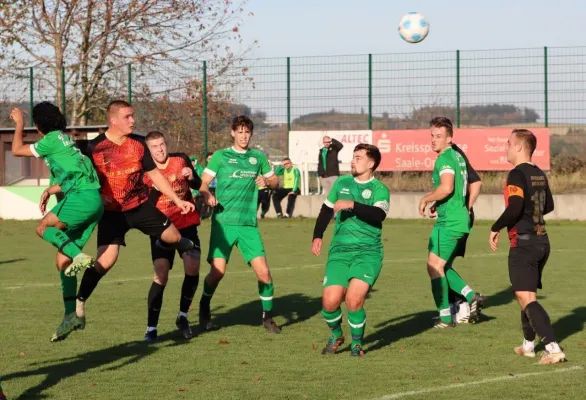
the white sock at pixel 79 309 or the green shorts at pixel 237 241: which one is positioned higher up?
the green shorts at pixel 237 241

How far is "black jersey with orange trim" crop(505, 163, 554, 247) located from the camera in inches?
337

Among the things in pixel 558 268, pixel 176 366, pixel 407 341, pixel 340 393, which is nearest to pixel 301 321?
pixel 407 341

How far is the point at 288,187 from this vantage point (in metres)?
26.5

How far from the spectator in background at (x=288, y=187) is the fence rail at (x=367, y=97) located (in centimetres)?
89

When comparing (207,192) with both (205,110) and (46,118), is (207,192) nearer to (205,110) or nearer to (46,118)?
(46,118)

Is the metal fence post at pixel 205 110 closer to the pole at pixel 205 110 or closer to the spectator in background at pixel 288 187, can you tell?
the pole at pixel 205 110

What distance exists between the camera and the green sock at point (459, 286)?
10547 millimetres

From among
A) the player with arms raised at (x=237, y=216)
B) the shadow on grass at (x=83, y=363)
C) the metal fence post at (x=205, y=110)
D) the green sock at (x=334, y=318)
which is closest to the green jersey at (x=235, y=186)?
the player with arms raised at (x=237, y=216)

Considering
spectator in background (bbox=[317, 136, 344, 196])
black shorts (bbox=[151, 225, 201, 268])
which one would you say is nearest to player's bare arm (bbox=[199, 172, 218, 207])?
black shorts (bbox=[151, 225, 201, 268])

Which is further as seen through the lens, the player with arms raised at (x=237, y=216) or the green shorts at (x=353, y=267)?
the player with arms raised at (x=237, y=216)

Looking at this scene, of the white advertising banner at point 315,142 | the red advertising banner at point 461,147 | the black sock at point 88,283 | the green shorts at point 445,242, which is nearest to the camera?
the black sock at point 88,283

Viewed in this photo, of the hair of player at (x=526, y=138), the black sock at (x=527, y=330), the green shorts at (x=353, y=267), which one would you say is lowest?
the black sock at (x=527, y=330)

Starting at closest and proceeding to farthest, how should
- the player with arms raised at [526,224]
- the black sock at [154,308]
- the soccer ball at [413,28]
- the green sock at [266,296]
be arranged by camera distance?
Answer: 1. the player with arms raised at [526,224]
2. the black sock at [154,308]
3. the green sock at [266,296]
4. the soccer ball at [413,28]

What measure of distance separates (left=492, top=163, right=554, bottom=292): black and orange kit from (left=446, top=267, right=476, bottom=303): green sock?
1896mm
